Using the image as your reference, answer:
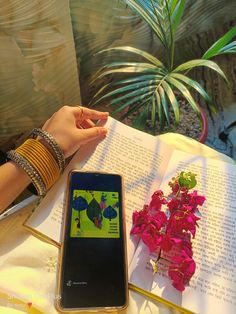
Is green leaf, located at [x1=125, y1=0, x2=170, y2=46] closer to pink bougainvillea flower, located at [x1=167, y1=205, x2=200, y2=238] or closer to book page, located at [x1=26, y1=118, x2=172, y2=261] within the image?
book page, located at [x1=26, y1=118, x2=172, y2=261]

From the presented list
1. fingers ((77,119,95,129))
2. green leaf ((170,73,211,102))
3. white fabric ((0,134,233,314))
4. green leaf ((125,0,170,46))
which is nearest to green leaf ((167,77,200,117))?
green leaf ((170,73,211,102))

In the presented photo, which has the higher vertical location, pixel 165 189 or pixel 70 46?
pixel 70 46

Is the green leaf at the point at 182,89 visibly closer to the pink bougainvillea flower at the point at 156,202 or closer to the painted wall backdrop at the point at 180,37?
the pink bougainvillea flower at the point at 156,202

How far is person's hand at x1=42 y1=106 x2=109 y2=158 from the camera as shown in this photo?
0.66m

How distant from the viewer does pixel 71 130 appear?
2.20 ft

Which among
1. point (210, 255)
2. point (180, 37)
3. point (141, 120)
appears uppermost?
point (180, 37)

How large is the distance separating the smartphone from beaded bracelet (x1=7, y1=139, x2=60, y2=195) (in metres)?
0.04

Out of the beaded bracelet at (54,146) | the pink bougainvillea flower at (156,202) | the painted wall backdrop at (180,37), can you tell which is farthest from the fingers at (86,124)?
the painted wall backdrop at (180,37)

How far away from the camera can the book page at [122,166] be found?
0.60 meters

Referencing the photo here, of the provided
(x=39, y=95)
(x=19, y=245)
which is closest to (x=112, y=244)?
(x=19, y=245)

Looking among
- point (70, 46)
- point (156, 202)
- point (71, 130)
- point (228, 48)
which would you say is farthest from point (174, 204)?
point (70, 46)

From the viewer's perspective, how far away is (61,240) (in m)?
0.57

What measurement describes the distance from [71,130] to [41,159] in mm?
90

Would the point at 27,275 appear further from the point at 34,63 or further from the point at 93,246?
the point at 34,63
